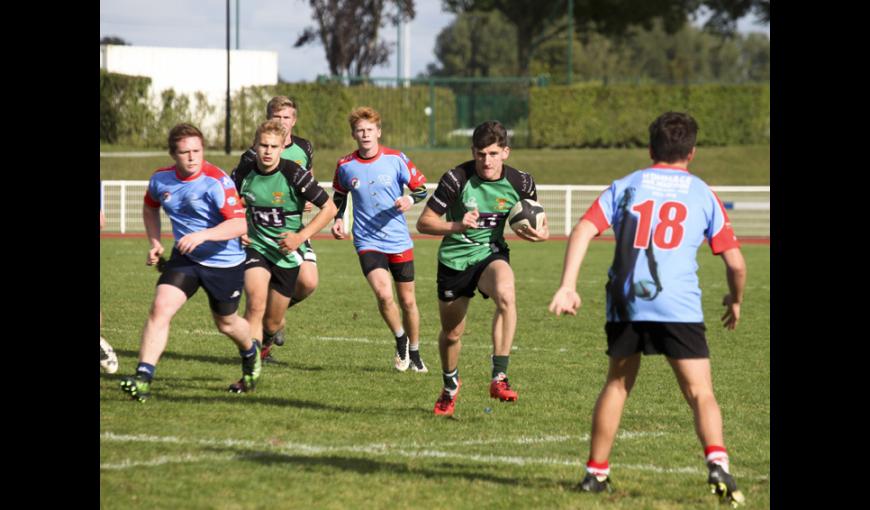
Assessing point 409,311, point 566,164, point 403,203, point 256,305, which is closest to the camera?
point 256,305

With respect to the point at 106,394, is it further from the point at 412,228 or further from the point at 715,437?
the point at 412,228

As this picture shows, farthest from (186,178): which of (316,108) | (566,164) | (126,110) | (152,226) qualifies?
(126,110)

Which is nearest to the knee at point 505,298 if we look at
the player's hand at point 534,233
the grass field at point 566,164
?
the player's hand at point 534,233

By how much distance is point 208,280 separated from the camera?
8578 mm

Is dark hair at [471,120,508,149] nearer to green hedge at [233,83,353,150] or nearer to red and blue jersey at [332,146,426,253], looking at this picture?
red and blue jersey at [332,146,426,253]

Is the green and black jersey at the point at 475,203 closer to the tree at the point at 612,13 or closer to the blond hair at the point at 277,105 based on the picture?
the blond hair at the point at 277,105

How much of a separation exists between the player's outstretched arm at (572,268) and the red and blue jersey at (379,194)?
474cm

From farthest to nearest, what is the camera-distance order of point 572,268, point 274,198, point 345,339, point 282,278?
point 345,339 → point 282,278 → point 274,198 → point 572,268

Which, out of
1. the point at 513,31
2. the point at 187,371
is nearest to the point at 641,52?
the point at 513,31

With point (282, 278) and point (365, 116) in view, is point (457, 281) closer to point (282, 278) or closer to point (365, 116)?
point (282, 278)

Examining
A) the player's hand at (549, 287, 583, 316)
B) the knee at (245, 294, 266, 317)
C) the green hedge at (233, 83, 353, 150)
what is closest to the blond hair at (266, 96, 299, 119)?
the knee at (245, 294, 266, 317)

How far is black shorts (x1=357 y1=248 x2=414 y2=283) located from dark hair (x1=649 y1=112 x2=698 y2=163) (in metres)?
4.74

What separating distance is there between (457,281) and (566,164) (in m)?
30.7

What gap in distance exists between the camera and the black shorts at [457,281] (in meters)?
8.62
